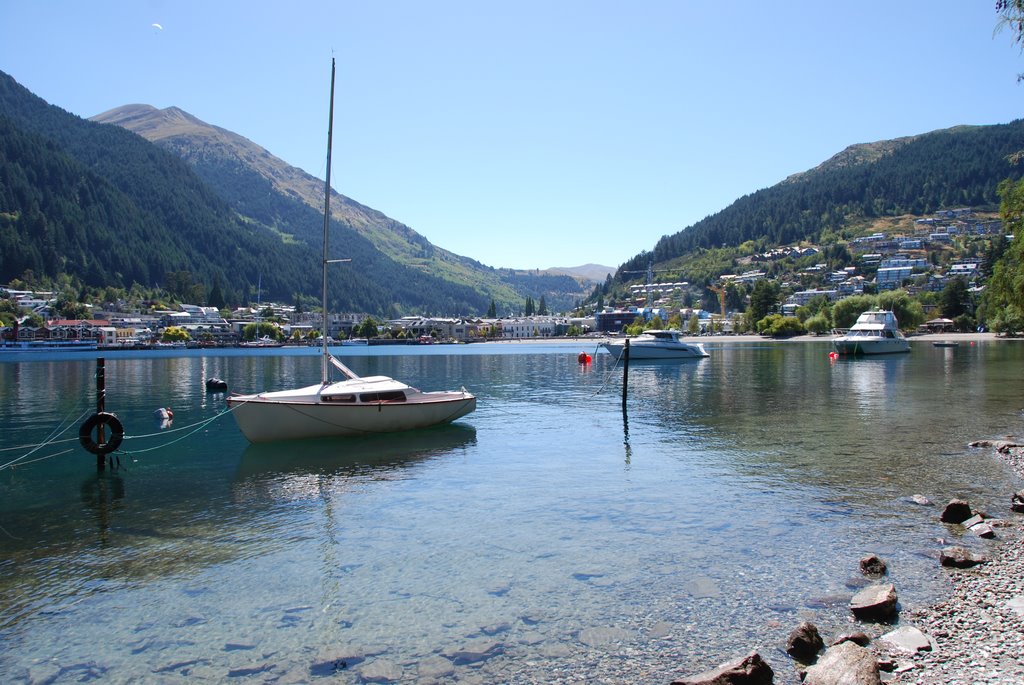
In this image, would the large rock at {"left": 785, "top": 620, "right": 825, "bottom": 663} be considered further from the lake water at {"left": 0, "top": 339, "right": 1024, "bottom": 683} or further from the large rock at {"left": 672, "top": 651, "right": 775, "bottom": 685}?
the large rock at {"left": 672, "top": 651, "right": 775, "bottom": 685}

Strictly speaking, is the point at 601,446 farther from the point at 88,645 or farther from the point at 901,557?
the point at 88,645

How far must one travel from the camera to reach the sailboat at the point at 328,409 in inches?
1226

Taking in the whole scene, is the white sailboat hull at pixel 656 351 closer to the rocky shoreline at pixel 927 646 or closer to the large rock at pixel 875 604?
the rocky shoreline at pixel 927 646

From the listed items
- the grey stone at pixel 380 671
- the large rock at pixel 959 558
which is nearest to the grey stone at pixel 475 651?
the grey stone at pixel 380 671

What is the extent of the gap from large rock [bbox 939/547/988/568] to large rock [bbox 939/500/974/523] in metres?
3.30

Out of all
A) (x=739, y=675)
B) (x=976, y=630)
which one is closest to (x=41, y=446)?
(x=739, y=675)

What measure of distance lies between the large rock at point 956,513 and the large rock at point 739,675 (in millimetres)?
11047

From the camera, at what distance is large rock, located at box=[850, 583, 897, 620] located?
484 inches

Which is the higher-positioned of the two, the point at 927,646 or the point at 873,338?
the point at 873,338

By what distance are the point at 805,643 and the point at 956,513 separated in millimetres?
10054

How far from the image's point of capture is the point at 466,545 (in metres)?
17.7

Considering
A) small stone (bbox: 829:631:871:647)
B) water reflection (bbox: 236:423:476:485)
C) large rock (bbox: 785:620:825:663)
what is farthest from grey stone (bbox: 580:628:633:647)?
water reflection (bbox: 236:423:476:485)

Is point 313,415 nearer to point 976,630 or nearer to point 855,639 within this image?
point 855,639

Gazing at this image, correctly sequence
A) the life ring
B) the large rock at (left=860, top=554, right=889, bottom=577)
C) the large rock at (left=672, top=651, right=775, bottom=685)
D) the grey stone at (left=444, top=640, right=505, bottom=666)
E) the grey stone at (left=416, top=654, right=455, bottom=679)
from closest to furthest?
the large rock at (left=672, top=651, right=775, bottom=685) < the grey stone at (left=416, top=654, right=455, bottom=679) < the grey stone at (left=444, top=640, right=505, bottom=666) < the large rock at (left=860, top=554, right=889, bottom=577) < the life ring
